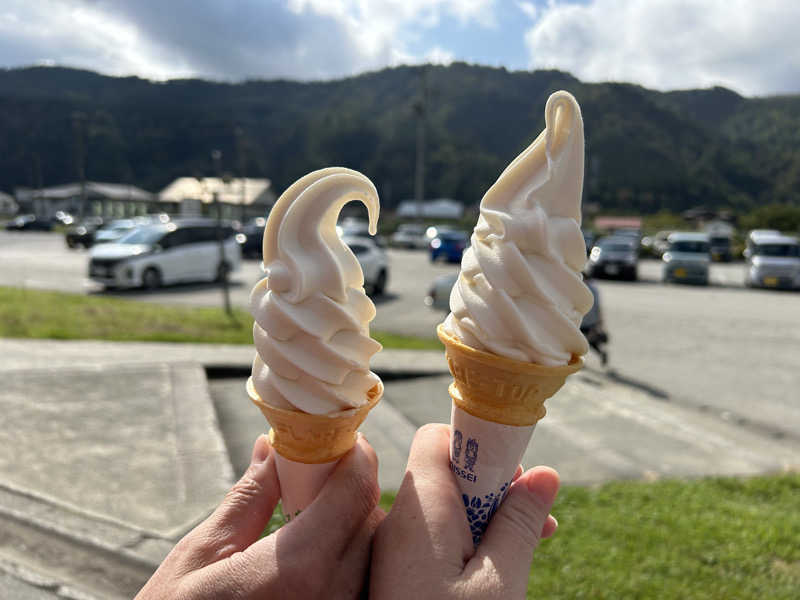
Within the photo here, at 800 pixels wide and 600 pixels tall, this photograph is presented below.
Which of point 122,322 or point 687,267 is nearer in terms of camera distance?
point 122,322

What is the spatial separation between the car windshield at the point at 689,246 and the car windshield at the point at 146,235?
58.6 feet

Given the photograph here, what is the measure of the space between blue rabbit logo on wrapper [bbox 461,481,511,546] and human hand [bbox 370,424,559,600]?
0.03 metres

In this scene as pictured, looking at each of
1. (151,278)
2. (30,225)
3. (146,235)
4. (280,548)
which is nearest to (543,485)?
(280,548)

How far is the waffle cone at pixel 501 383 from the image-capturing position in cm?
158

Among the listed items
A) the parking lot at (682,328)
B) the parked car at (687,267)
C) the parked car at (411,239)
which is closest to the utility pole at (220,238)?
the parking lot at (682,328)

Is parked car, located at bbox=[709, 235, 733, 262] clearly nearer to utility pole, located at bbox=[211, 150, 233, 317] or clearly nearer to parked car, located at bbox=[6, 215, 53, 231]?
utility pole, located at bbox=[211, 150, 233, 317]

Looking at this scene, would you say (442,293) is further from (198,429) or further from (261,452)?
(261,452)

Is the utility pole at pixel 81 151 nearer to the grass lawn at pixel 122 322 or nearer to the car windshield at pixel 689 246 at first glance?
the grass lawn at pixel 122 322

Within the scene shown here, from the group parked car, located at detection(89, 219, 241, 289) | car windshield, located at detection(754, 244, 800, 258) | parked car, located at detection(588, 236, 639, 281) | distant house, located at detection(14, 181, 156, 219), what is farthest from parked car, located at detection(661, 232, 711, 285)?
distant house, located at detection(14, 181, 156, 219)

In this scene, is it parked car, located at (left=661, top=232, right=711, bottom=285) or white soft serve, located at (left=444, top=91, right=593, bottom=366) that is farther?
parked car, located at (left=661, top=232, right=711, bottom=285)

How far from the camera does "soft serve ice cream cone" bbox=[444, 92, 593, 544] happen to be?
62.7 inches

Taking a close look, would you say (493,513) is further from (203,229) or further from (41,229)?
(41,229)

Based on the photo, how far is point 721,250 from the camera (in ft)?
100.0

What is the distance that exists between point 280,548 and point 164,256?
1511 cm
